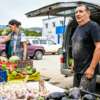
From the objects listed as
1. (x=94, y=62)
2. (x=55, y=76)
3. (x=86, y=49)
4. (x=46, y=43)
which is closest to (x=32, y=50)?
(x=46, y=43)

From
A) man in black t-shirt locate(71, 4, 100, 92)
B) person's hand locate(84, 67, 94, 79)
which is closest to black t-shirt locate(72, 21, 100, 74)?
man in black t-shirt locate(71, 4, 100, 92)

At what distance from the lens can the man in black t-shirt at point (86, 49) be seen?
3096 millimetres

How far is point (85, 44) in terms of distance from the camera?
3197 mm

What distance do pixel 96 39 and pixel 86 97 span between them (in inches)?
59.0

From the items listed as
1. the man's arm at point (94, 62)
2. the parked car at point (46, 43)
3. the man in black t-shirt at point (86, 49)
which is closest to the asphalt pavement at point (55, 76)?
the man in black t-shirt at point (86, 49)

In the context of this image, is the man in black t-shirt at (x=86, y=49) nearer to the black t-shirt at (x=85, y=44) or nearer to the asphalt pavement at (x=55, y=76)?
the black t-shirt at (x=85, y=44)

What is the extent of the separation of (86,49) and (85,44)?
87mm

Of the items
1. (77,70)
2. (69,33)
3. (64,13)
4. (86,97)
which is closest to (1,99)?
(86,97)

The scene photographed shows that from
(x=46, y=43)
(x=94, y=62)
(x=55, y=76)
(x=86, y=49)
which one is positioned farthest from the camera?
(x=46, y=43)

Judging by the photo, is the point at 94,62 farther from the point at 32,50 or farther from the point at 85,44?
the point at 32,50

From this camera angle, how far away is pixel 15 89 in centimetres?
220

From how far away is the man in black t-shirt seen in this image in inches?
122

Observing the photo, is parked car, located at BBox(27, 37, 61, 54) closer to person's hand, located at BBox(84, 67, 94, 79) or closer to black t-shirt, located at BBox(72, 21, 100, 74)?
black t-shirt, located at BBox(72, 21, 100, 74)

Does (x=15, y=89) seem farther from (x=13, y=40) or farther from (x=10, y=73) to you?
(x=13, y=40)
